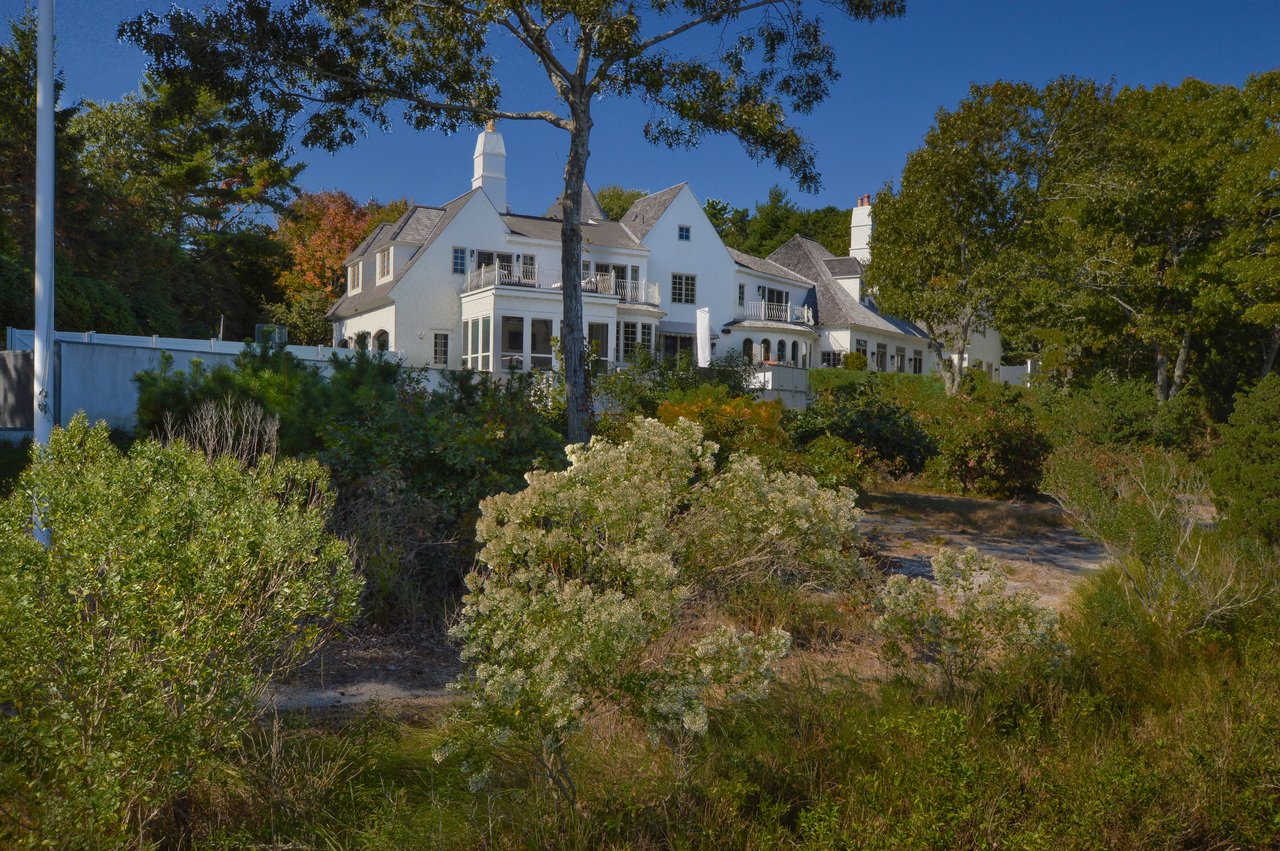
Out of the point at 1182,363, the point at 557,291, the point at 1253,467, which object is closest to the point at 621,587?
the point at 1253,467

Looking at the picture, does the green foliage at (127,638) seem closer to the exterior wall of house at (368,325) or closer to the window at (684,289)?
the exterior wall of house at (368,325)

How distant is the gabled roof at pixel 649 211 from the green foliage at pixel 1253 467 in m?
26.8

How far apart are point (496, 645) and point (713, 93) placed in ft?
32.6

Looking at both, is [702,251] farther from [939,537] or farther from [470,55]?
[939,537]

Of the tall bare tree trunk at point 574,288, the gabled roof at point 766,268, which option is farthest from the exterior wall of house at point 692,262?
the tall bare tree trunk at point 574,288

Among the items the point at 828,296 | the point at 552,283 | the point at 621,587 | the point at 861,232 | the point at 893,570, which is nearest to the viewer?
the point at 621,587

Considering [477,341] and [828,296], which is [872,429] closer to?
[477,341]

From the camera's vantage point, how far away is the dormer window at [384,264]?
102 feet

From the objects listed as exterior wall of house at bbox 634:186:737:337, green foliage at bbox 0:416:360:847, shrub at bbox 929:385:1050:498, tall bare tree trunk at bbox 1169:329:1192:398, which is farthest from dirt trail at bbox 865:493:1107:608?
exterior wall of house at bbox 634:186:737:337

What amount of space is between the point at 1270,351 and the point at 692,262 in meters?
18.8

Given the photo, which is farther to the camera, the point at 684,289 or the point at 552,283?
the point at 684,289

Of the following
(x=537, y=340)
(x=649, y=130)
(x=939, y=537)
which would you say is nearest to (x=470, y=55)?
(x=649, y=130)

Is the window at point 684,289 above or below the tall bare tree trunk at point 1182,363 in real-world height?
above

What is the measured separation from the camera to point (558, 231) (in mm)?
31500
